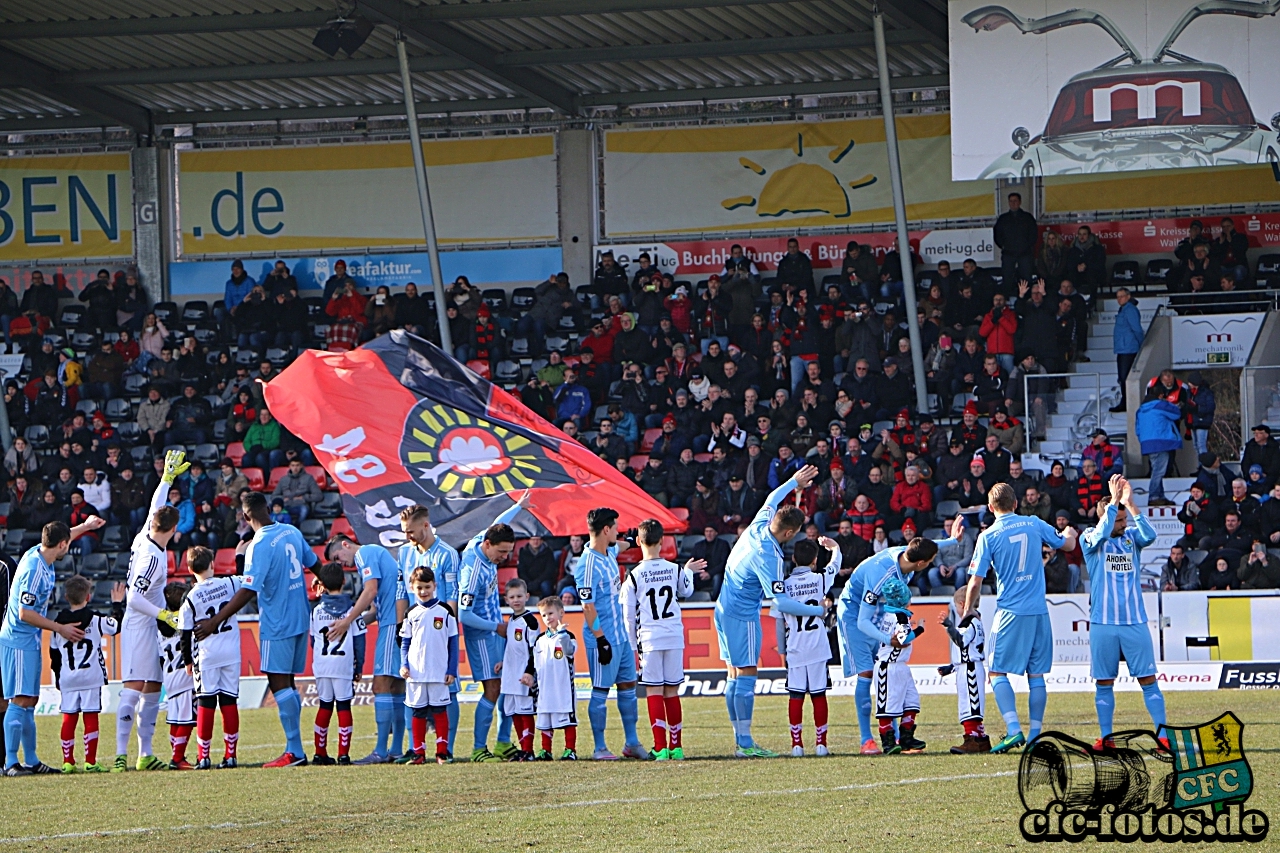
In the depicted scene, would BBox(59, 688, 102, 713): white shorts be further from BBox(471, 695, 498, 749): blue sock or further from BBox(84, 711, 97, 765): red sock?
BBox(471, 695, 498, 749): blue sock

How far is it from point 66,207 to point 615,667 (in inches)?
1031

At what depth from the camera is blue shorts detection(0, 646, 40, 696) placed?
14000 millimetres

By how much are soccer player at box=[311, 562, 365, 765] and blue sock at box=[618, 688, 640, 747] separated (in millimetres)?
2209

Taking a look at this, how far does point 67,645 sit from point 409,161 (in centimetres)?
2192

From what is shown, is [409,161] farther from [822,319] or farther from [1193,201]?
[1193,201]

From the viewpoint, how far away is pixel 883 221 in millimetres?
32781

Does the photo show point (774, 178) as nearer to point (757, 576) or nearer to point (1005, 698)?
point (757, 576)

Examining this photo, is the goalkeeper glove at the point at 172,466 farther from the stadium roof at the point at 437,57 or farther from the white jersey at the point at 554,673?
the stadium roof at the point at 437,57

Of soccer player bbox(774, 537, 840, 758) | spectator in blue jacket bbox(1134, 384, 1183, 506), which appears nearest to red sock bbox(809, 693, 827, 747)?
soccer player bbox(774, 537, 840, 758)

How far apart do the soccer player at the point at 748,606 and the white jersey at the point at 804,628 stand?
10cm

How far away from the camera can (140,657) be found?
14.1 metres

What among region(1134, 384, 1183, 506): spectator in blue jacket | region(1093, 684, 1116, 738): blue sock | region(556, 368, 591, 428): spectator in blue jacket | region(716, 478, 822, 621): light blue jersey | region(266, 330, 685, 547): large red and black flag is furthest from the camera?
region(556, 368, 591, 428): spectator in blue jacket

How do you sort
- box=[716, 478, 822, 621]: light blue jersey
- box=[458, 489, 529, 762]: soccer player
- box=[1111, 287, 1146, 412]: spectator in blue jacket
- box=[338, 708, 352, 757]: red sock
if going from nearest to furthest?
box=[716, 478, 822, 621]: light blue jersey → box=[458, 489, 529, 762]: soccer player → box=[338, 708, 352, 757]: red sock → box=[1111, 287, 1146, 412]: spectator in blue jacket

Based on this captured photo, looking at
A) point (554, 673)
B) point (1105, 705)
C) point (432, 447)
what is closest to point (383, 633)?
point (554, 673)
